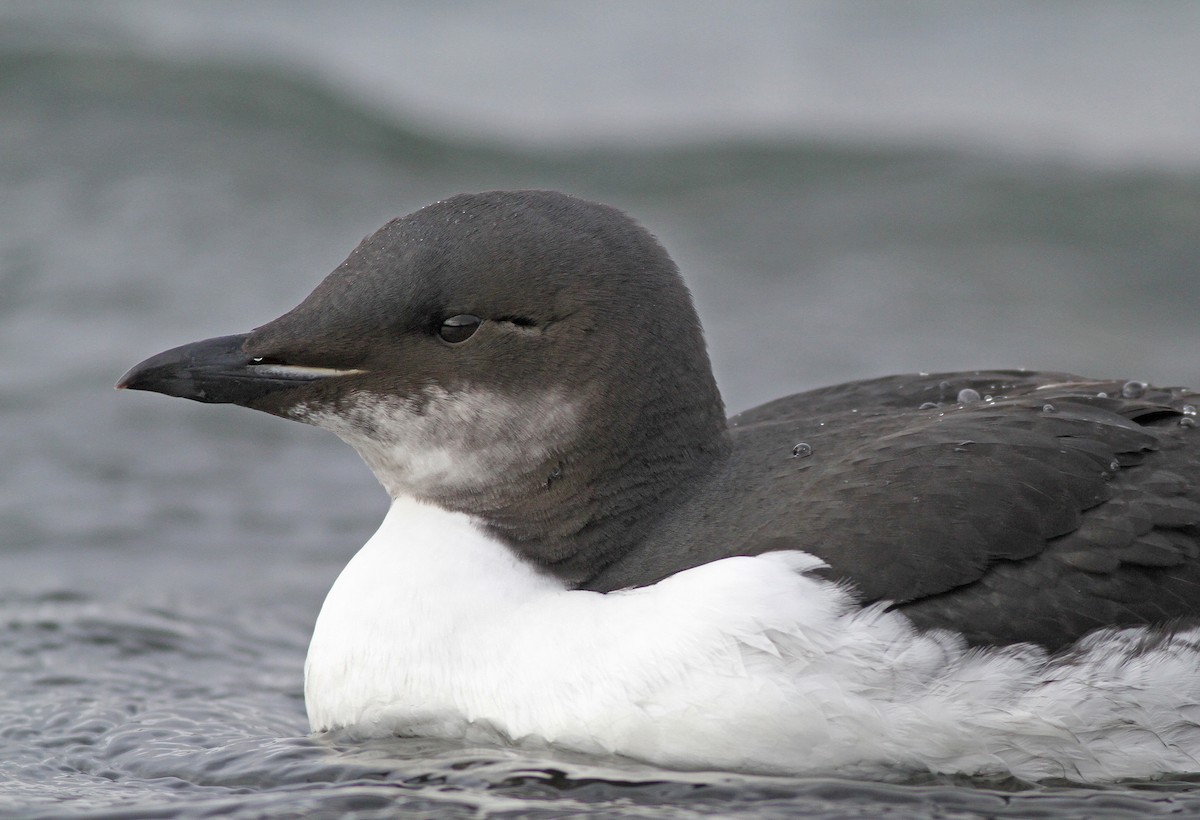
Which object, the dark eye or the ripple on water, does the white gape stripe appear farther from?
the ripple on water

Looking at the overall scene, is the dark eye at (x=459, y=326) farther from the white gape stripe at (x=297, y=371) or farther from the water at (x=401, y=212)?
the water at (x=401, y=212)

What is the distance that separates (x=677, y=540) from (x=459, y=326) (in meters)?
0.86

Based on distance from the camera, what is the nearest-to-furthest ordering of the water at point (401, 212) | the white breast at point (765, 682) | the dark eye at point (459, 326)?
1. the white breast at point (765, 682)
2. the dark eye at point (459, 326)
3. the water at point (401, 212)

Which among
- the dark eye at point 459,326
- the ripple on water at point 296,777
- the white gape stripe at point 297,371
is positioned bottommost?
the ripple on water at point 296,777

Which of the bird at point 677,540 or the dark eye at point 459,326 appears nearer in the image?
the bird at point 677,540

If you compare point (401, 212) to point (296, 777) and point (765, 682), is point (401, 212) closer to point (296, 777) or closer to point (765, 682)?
point (296, 777)

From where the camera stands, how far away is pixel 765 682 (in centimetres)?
423

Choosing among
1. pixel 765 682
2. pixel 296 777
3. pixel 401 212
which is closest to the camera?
pixel 765 682

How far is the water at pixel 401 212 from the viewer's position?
4777mm

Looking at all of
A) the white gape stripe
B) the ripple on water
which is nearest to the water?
the ripple on water

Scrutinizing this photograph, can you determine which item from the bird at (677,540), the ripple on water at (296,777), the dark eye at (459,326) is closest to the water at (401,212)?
the ripple on water at (296,777)

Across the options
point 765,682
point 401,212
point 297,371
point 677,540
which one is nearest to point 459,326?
point 297,371

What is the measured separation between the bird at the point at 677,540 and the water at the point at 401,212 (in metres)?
0.17

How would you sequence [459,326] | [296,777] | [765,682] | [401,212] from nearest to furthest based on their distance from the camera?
[765,682] < [296,777] < [459,326] < [401,212]
